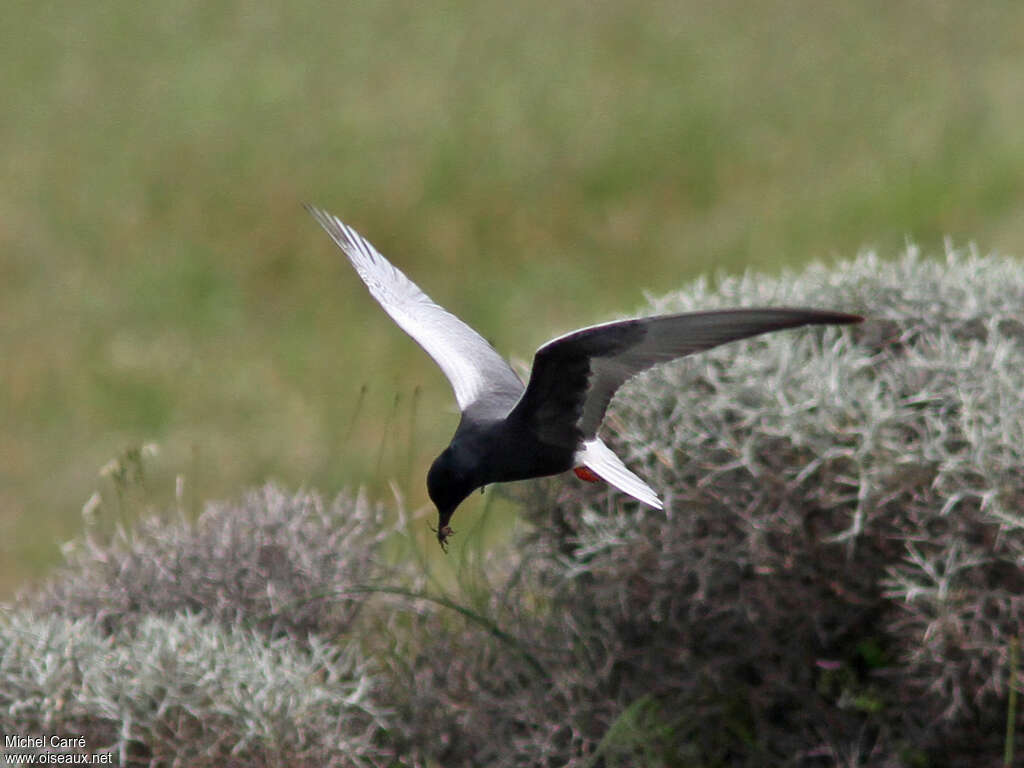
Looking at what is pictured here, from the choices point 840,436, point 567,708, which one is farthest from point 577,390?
point 567,708

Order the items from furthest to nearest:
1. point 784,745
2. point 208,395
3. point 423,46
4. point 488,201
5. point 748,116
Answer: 1. point 423,46
2. point 748,116
3. point 488,201
4. point 208,395
5. point 784,745

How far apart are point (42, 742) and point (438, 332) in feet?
4.30

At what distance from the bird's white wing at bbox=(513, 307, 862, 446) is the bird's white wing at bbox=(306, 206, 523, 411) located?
0.50ft

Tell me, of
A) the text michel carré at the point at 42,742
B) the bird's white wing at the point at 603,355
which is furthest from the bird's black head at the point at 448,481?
the text michel carré at the point at 42,742

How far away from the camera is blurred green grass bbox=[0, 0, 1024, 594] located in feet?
21.9

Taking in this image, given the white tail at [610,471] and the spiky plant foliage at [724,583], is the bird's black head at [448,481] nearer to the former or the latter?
the white tail at [610,471]

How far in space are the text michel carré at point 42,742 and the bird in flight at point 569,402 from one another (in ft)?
4.50

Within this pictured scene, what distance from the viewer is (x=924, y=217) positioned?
7.70 meters

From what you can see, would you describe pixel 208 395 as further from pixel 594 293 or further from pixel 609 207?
pixel 609 207

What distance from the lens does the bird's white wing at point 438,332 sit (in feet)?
7.32

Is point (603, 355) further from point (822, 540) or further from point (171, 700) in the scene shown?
point (171, 700)

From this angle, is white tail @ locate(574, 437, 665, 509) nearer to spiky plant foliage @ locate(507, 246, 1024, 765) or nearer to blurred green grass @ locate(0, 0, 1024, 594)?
spiky plant foliage @ locate(507, 246, 1024, 765)

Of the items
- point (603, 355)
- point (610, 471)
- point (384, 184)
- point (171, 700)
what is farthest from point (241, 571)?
point (384, 184)

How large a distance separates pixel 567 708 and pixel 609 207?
5.39m
